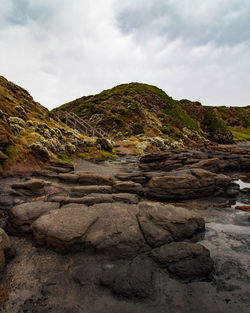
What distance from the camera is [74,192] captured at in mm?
8078

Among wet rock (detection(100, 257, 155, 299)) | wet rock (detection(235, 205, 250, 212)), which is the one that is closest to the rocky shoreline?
wet rock (detection(100, 257, 155, 299))

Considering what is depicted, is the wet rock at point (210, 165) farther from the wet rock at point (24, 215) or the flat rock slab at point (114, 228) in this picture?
the wet rock at point (24, 215)

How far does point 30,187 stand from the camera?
7.90 metres

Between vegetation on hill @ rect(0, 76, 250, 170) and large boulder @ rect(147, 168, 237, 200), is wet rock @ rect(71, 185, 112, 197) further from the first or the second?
vegetation on hill @ rect(0, 76, 250, 170)

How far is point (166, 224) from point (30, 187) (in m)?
6.08

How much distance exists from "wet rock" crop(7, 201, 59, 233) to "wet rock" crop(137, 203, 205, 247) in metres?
2.99

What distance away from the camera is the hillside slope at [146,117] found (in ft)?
165

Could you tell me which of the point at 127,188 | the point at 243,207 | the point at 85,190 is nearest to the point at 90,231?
the point at 85,190

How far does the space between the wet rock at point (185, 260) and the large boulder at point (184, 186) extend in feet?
13.7

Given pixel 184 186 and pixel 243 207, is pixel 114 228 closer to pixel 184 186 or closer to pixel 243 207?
pixel 184 186

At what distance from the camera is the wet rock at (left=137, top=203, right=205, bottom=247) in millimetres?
4730

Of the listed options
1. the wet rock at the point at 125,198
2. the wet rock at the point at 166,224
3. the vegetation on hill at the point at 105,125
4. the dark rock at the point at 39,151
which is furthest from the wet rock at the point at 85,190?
the dark rock at the point at 39,151

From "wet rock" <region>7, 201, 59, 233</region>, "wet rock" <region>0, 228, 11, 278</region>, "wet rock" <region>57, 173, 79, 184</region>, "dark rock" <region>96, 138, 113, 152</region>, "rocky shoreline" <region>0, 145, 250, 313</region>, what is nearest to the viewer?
"rocky shoreline" <region>0, 145, 250, 313</region>

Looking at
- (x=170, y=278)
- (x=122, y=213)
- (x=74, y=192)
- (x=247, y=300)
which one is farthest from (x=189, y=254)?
(x=74, y=192)
